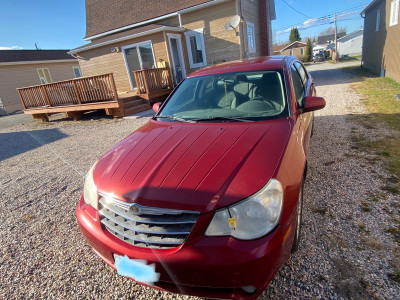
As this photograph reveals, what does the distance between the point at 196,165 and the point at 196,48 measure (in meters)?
11.3

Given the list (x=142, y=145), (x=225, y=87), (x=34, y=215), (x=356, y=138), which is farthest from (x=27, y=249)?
(x=356, y=138)

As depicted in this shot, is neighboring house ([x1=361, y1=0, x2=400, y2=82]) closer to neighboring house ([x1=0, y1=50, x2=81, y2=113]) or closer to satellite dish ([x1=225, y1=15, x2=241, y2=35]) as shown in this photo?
satellite dish ([x1=225, y1=15, x2=241, y2=35])

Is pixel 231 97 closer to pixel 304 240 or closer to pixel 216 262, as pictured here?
pixel 304 240

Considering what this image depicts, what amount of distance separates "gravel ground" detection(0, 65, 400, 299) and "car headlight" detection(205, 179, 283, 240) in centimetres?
68

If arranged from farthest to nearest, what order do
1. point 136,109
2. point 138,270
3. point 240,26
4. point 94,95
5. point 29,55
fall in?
1. point 29,55
2. point 240,26
3. point 136,109
4. point 94,95
5. point 138,270

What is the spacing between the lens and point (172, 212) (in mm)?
1468

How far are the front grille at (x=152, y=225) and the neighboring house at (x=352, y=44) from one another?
55.7 meters

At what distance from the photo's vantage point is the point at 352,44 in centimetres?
4819

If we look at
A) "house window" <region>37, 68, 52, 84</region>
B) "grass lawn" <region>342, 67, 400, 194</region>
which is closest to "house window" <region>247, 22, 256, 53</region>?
"grass lawn" <region>342, 67, 400, 194</region>

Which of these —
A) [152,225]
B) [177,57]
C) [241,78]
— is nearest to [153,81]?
[177,57]

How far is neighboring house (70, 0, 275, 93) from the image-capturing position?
1074 centimetres

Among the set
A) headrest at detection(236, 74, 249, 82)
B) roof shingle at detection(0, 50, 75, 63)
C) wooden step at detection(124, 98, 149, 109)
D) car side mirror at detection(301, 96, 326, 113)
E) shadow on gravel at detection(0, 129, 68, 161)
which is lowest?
shadow on gravel at detection(0, 129, 68, 161)

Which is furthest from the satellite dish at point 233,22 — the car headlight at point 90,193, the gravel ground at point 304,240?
the car headlight at point 90,193

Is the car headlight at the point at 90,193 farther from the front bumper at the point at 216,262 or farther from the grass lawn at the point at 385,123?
the grass lawn at the point at 385,123
